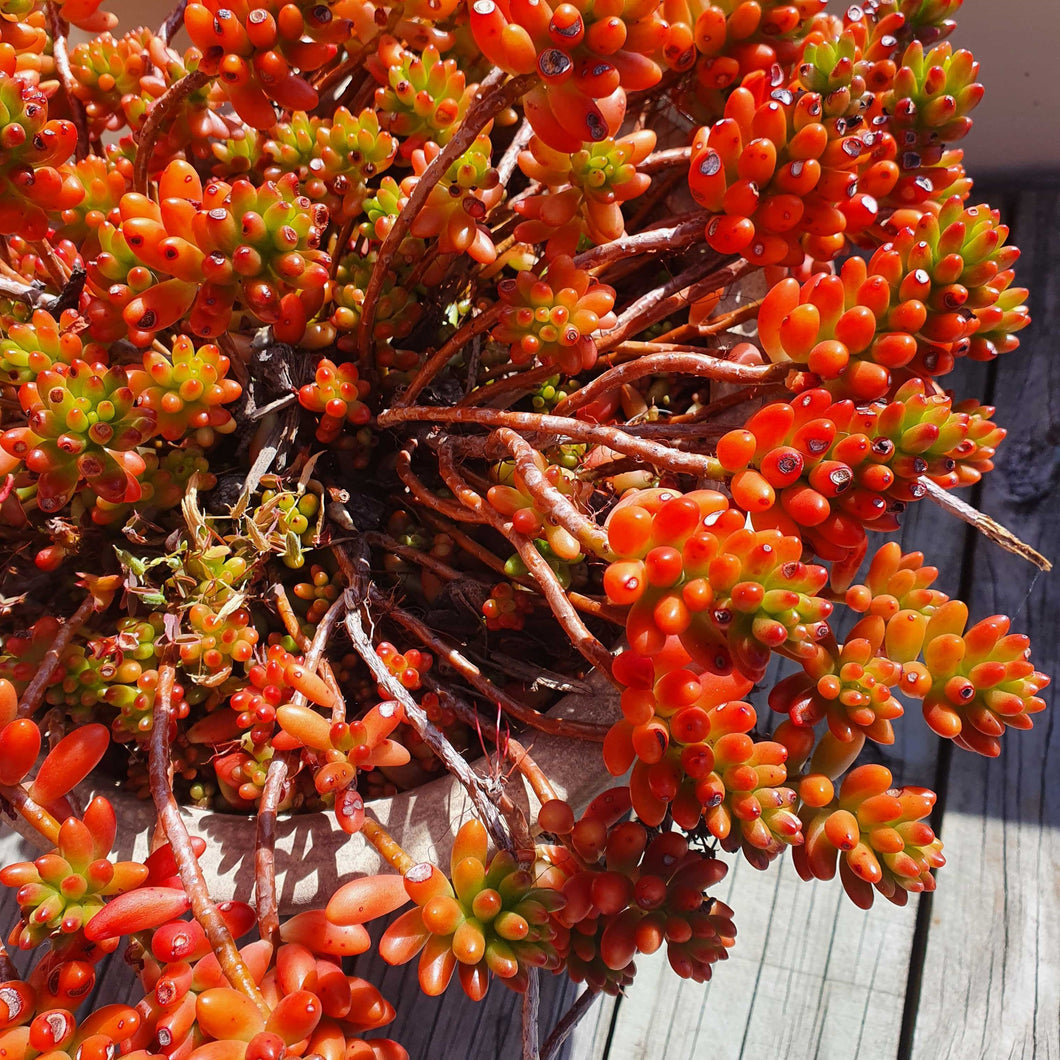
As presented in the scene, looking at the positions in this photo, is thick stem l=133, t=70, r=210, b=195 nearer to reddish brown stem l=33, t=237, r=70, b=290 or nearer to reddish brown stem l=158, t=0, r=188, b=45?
reddish brown stem l=33, t=237, r=70, b=290

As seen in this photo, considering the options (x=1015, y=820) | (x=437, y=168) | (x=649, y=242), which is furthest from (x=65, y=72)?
(x=1015, y=820)

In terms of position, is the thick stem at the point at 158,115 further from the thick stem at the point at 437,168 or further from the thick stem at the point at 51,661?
the thick stem at the point at 51,661

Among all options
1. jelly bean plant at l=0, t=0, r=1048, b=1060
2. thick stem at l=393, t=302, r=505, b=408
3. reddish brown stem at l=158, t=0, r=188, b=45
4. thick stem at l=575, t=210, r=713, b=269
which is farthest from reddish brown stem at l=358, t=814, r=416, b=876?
reddish brown stem at l=158, t=0, r=188, b=45

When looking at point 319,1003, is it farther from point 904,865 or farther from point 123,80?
point 123,80

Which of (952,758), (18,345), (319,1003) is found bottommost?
(952,758)

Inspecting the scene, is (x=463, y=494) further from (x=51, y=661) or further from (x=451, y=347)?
(x=51, y=661)

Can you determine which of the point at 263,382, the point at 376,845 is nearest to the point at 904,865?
the point at 376,845
